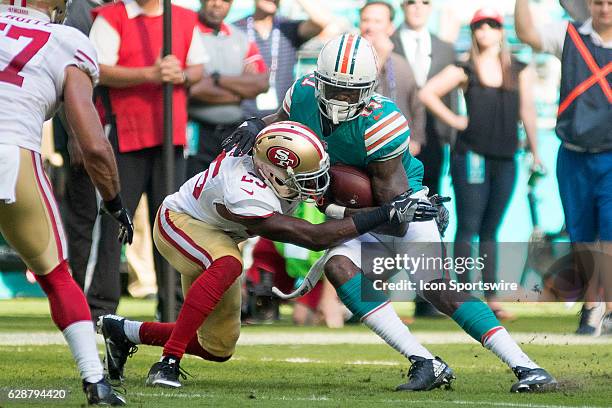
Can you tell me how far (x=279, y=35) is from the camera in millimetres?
9000

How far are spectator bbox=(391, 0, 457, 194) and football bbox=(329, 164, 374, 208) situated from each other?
→ 2575mm

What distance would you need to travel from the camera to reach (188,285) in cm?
656

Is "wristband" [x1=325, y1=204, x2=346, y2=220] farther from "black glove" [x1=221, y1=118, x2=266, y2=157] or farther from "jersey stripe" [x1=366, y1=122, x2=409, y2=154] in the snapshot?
"black glove" [x1=221, y1=118, x2=266, y2=157]

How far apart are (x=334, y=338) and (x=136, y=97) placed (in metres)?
1.85

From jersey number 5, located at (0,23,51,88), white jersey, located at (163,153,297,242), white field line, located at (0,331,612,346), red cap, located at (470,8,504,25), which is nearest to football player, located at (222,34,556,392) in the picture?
white jersey, located at (163,153,297,242)

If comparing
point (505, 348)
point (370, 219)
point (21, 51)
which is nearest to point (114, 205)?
point (21, 51)

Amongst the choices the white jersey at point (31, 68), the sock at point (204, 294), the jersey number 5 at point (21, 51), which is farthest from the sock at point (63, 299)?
the sock at point (204, 294)

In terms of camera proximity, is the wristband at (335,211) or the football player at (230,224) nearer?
the football player at (230,224)

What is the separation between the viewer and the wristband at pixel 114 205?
18.2 feet

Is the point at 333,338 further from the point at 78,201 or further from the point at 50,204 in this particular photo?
the point at 50,204

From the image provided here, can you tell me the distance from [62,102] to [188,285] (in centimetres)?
139

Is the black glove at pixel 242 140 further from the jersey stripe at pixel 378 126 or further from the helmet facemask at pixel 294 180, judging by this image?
the jersey stripe at pixel 378 126

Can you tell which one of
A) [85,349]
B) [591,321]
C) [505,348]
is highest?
[85,349]

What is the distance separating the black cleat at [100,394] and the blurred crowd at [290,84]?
2943 millimetres
